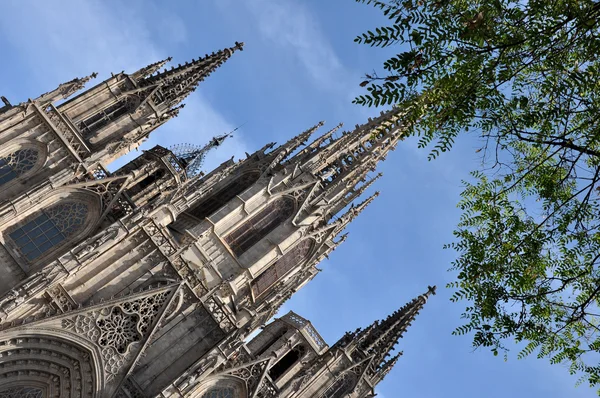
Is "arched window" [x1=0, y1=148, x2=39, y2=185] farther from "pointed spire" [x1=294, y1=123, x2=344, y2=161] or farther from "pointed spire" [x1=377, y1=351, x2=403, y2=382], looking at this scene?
"pointed spire" [x1=377, y1=351, x2=403, y2=382]

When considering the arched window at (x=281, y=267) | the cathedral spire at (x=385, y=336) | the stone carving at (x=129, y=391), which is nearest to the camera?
the stone carving at (x=129, y=391)

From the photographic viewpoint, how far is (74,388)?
1858cm

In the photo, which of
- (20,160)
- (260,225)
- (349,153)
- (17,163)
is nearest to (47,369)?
(17,163)

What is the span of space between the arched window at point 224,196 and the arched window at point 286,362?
8215 millimetres

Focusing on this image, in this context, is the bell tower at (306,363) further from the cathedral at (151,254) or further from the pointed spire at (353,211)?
the pointed spire at (353,211)

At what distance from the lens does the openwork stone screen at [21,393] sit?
18.1 m

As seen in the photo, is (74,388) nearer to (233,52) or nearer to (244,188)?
(244,188)

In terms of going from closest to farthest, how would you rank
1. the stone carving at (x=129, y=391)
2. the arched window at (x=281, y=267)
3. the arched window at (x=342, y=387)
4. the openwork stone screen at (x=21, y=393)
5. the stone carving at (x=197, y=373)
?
1. the openwork stone screen at (x=21, y=393)
2. the stone carving at (x=129, y=391)
3. the stone carving at (x=197, y=373)
4. the arched window at (x=281, y=267)
5. the arched window at (x=342, y=387)

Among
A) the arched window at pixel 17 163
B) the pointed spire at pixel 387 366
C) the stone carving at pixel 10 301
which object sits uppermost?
the arched window at pixel 17 163

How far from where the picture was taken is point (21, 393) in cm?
1841

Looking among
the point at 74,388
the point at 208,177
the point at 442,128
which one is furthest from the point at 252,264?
the point at 442,128

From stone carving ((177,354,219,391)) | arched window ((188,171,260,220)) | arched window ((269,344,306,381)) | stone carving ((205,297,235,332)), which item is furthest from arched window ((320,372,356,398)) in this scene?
arched window ((188,171,260,220))

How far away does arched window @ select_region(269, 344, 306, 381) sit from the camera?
2733 cm

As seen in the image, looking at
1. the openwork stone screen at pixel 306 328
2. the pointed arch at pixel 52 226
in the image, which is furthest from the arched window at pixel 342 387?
the pointed arch at pixel 52 226
